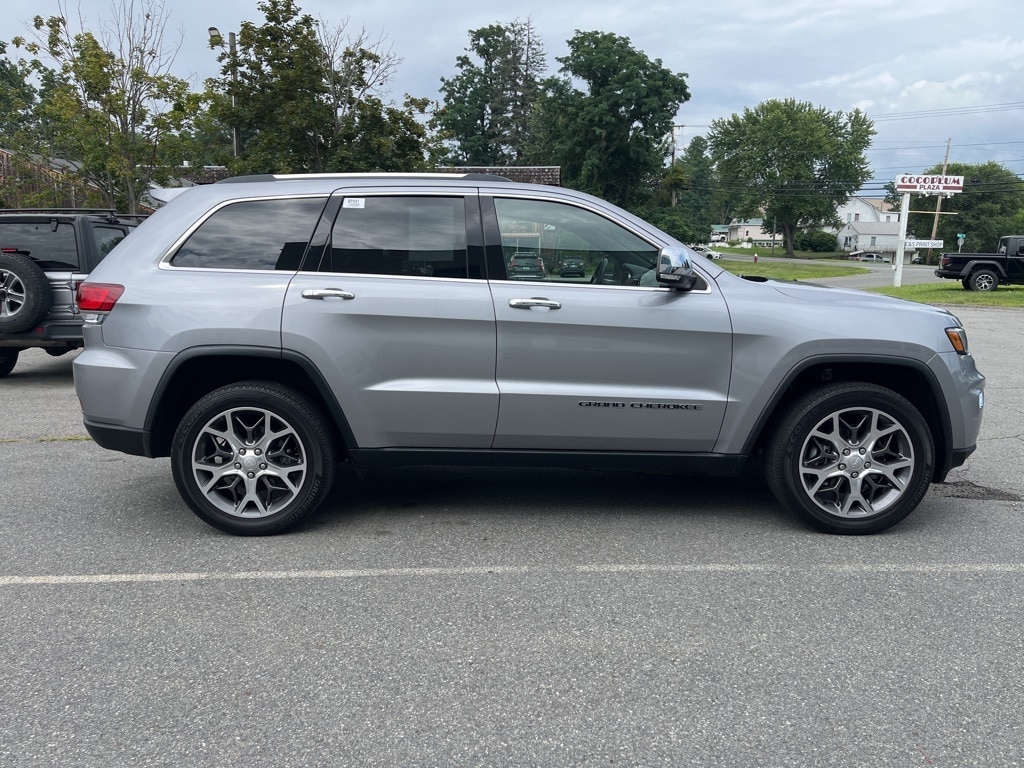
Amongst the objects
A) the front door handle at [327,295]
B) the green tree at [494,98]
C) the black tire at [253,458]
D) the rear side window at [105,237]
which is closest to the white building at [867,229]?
the green tree at [494,98]

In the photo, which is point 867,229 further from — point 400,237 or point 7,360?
point 400,237

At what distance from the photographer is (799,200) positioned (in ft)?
281

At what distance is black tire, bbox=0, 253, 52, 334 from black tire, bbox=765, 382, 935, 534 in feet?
24.8

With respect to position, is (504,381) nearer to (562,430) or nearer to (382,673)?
(562,430)

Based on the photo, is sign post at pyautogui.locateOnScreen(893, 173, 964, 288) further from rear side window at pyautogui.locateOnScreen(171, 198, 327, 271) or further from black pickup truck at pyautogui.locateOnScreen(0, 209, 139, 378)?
rear side window at pyautogui.locateOnScreen(171, 198, 327, 271)

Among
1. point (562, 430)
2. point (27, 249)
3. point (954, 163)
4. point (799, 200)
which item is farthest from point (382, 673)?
point (954, 163)

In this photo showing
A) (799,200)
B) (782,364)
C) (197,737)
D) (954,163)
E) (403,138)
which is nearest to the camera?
(197,737)

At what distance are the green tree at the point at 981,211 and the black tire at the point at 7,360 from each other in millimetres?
98347

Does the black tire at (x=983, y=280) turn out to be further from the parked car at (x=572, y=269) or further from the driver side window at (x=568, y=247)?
the parked car at (x=572, y=269)

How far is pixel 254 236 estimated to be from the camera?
175 inches

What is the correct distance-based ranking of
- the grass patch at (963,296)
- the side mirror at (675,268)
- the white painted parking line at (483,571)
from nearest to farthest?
the white painted parking line at (483,571)
the side mirror at (675,268)
the grass patch at (963,296)

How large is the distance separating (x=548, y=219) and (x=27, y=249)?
7032mm

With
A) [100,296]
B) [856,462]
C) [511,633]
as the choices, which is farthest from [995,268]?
[100,296]

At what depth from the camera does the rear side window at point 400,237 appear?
4.39 m
